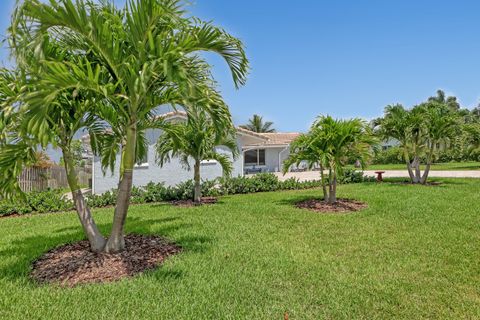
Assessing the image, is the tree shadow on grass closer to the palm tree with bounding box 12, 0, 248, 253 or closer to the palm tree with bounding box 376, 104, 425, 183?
the palm tree with bounding box 12, 0, 248, 253

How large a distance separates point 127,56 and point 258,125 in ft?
154

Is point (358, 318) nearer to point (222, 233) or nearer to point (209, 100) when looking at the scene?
point (209, 100)

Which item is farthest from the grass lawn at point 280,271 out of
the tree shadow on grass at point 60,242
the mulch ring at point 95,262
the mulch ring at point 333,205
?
the mulch ring at point 333,205

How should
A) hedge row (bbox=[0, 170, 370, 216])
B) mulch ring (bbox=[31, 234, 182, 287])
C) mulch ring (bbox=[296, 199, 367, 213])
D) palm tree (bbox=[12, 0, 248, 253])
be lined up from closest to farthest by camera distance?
palm tree (bbox=[12, 0, 248, 253]) → mulch ring (bbox=[31, 234, 182, 287]) → mulch ring (bbox=[296, 199, 367, 213]) → hedge row (bbox=[0, 170, 370, 216])

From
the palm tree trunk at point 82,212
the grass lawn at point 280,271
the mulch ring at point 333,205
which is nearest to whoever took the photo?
the grass lawn at point 280,271

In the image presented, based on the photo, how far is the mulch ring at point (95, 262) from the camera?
177 inches

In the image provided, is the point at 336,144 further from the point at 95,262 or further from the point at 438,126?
the point at 438,126

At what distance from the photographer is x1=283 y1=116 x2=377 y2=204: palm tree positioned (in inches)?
379

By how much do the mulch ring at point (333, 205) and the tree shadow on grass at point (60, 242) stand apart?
4.10 meters

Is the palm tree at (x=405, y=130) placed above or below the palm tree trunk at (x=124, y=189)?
above

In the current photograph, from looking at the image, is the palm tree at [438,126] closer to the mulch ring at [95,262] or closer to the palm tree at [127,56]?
the palm tree at [127,56]

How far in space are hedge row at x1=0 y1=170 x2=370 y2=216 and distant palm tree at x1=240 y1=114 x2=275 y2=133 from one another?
115ft

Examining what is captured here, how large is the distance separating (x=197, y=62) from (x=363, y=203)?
26.0 feet

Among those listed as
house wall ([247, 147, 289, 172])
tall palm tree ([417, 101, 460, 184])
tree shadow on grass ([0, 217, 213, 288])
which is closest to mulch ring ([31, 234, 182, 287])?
tree shadow on grass ([0, 217, 213, 288])
